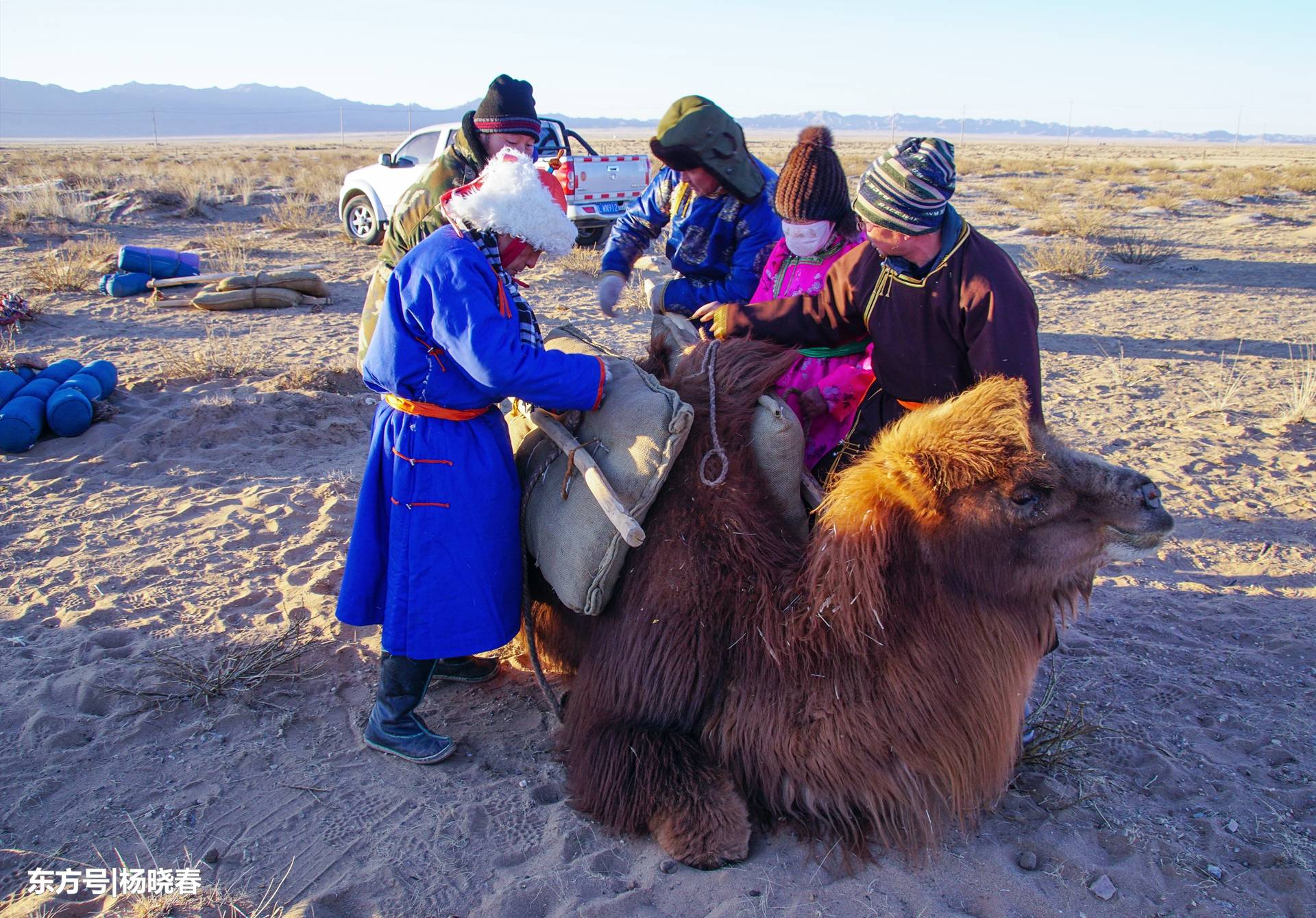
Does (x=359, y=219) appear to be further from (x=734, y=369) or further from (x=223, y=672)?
(x=734, y=369)

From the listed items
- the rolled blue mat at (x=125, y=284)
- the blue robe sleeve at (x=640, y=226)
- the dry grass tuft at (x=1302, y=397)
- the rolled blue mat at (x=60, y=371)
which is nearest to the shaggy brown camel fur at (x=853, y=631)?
the blue robe sleeve at (x=640, y=226)

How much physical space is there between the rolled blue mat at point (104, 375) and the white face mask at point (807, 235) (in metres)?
5.64

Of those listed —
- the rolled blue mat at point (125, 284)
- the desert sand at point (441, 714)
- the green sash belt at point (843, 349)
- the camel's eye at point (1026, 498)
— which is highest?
the green sash belt at point (843, 349)

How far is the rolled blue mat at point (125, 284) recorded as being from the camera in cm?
1089

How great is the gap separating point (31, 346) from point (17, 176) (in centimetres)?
2125

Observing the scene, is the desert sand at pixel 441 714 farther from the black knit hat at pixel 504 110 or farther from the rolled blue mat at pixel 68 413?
the black knit hat at pixel 504 110

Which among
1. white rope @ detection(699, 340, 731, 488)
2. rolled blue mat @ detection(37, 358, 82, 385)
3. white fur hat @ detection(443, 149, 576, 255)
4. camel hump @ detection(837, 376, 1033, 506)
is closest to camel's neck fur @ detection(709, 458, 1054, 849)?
camel hump @ detection(837, 376, 1033, 506)

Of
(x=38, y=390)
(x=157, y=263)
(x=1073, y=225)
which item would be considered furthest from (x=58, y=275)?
(x=1073, y=225)

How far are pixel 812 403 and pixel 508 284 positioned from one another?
3.89 feet

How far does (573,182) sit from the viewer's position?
531 inches

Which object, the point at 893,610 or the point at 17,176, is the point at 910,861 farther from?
the point at 17,176

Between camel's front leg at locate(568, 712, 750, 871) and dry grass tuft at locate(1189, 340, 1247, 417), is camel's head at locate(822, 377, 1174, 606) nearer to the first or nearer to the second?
camel's front leg at locate(568, 712, 750, 871)

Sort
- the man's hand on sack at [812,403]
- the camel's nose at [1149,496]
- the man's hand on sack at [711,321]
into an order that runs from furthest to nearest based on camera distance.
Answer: the man's hand on sack at [711,321]
the man's hand on sack at [812,403]
the camel's nose at [1149,496]

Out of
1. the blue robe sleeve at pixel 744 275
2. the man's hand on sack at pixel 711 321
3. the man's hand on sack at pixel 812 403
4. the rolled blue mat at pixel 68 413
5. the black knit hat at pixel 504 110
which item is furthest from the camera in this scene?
the rolled blue mat at pixel 68 413
